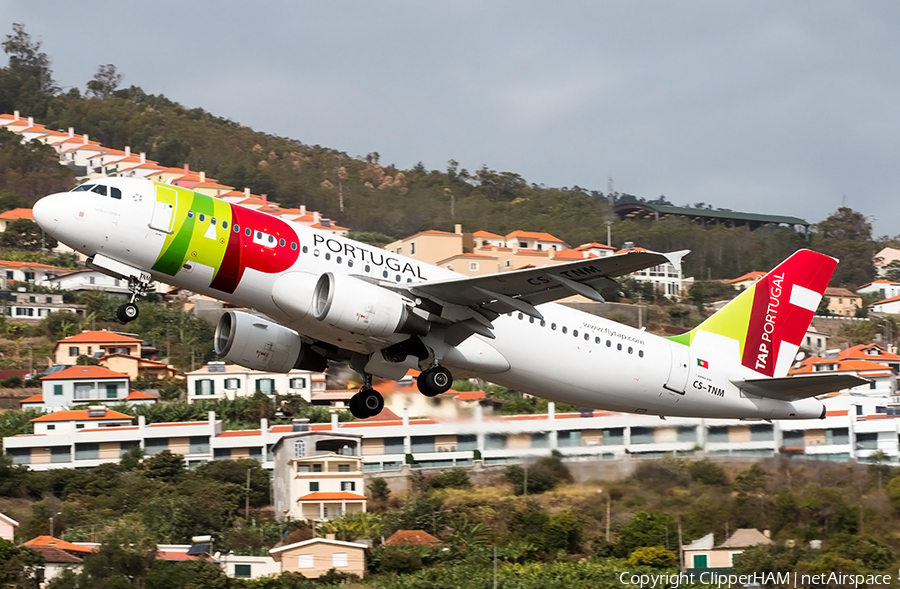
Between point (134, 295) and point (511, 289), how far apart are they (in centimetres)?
814

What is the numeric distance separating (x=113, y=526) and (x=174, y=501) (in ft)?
12.6

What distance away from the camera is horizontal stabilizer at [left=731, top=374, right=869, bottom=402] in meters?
28.8

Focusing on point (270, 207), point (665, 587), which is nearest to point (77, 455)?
point (665, 587)

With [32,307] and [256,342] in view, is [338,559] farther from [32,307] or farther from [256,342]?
[32,307]

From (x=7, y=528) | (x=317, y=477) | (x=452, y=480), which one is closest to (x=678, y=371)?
(x=452, y=480)

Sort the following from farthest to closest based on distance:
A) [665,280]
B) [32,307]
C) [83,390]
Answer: [665,280], [32,307], [83,390]

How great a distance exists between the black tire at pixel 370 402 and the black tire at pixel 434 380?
277 centimetres

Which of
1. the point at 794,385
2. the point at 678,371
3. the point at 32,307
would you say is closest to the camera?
the point at 794,385

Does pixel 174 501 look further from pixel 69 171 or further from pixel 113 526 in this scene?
pixel 69 171

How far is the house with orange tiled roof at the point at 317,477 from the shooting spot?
59.2m

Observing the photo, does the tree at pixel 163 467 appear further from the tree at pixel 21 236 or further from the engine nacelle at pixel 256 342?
the tree at pixel 21 236

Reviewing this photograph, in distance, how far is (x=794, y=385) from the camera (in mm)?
30297

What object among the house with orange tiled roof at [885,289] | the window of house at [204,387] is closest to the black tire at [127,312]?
the window of house at [204,387]

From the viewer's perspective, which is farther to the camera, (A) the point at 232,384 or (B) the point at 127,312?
(A) the point at 232,384
